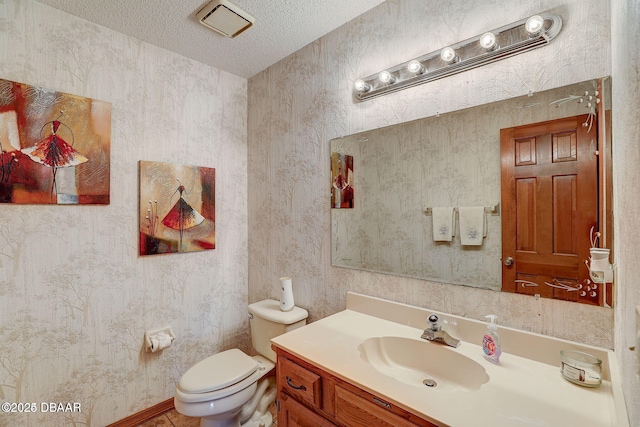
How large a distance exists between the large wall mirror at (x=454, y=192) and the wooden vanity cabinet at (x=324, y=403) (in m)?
0.62

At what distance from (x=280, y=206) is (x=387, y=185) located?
0.87 metres

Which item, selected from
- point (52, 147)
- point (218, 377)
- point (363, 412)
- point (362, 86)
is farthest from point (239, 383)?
point (362, 86)

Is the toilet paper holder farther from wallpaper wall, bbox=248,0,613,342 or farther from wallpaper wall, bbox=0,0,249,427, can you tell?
wallpaper wall, bbox=248,0,613,342

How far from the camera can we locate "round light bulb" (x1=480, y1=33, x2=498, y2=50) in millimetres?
1109

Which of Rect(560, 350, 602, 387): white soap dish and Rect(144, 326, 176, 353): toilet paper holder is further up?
Rect(560, 350, 602, 387): white soap dish

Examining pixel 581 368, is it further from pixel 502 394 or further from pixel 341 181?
pixel 341 181

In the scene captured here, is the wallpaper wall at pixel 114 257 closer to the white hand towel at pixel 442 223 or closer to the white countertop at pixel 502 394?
the white countertop at pixel 502 394

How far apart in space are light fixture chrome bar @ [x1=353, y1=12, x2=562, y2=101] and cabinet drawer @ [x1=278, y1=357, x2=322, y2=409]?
1.35 metres

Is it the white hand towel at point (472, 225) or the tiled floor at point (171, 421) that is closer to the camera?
the white hand towel at point (472, 225)

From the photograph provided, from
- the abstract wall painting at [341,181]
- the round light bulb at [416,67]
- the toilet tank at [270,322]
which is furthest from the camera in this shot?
the toilet tank at [270,322]

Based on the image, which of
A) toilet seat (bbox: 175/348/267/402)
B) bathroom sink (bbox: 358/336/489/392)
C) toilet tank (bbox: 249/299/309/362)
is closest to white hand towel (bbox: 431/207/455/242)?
bathroom sink (bbox: 358/336/489/392)

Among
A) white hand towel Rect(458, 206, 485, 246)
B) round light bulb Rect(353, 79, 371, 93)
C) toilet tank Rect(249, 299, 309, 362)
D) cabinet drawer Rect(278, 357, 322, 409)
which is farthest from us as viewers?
toilet tank Rect(249, 299, 309, 362)

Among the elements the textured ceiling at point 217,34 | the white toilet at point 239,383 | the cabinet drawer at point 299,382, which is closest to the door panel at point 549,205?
the cabinet drawer at point 299,382

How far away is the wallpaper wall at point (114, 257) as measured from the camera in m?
1.46
